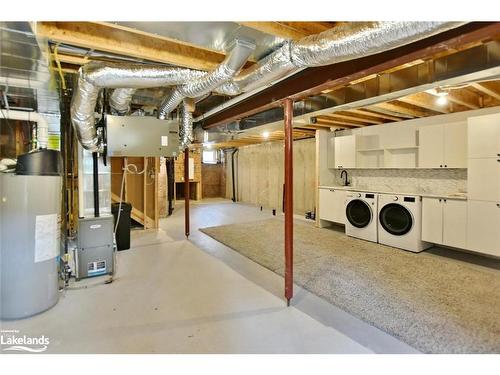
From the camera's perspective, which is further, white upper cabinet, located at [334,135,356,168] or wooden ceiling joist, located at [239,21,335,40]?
white upper cabinet, located at [334,135,356,168]

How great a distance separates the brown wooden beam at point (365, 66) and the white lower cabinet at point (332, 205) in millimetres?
2658

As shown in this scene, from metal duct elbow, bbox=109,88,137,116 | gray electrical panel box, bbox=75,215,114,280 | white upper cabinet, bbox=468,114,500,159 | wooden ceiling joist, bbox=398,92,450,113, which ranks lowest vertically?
gray electrical panel box, bbox=75,215,114,280

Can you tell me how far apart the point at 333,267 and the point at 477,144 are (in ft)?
7.52

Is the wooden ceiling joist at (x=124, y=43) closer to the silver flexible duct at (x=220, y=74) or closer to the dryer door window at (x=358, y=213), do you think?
the silver flexible duct at (x=220, y=74)

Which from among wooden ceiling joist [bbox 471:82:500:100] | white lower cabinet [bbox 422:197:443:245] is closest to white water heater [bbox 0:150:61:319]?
wooden ceiling joist [bbox 471:82:500:100]

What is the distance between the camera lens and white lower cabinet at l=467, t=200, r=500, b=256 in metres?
3.01

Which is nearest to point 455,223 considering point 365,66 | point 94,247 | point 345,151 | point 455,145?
point 455,145

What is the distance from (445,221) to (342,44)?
122 inches

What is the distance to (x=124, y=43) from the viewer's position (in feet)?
6.25

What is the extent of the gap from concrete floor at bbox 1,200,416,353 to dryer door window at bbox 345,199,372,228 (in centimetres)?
208

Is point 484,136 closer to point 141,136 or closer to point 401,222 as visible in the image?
point 401,222

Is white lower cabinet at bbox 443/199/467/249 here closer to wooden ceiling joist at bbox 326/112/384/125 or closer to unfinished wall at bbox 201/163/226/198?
wooden ceiling joist at bbox 326/112/384/125
